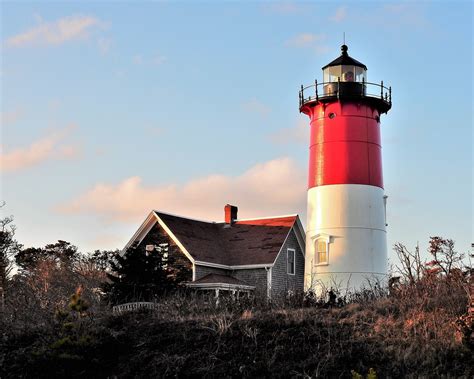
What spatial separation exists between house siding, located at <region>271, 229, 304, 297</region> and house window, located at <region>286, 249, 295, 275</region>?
0.51 feet

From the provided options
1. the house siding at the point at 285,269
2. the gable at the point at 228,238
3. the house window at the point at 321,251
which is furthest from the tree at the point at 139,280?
the house siding at the point at 285,269

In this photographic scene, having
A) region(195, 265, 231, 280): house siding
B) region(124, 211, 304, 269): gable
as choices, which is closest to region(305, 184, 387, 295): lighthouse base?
region(124, 211, 304, 269): gable

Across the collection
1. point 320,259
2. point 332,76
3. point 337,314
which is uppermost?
point 332,76

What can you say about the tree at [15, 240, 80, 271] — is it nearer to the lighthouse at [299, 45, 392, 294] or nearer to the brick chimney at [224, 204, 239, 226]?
the brick chimney at [224, 204, 239, 226]

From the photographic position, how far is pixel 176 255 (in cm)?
3052

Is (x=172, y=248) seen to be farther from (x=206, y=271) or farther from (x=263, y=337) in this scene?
(x=263, y=337)

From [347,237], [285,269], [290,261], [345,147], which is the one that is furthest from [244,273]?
[345,147]

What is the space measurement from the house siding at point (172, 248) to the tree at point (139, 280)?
3713mm

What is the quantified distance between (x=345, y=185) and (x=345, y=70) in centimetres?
441

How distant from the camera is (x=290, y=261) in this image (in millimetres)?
31719

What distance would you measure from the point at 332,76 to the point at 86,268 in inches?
740

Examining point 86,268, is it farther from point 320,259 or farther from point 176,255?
point 320,259

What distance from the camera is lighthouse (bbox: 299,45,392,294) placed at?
2644cm

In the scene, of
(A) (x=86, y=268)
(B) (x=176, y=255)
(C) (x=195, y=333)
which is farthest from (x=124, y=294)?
(A) (x=86, y=268)
